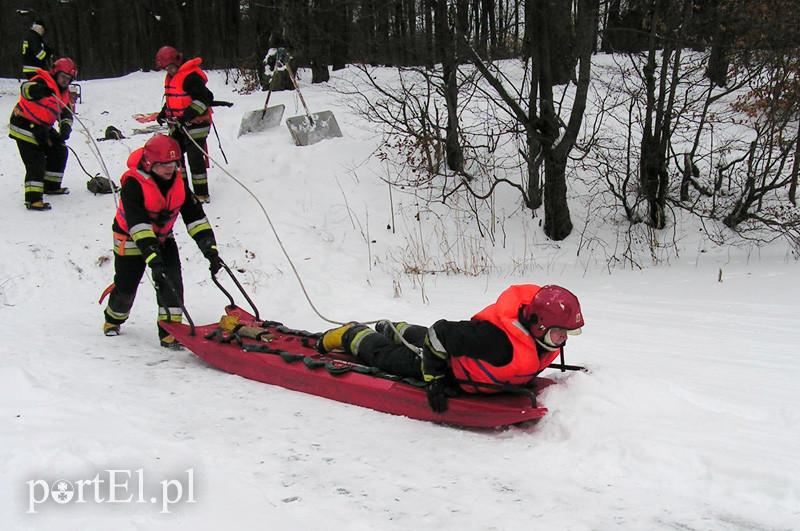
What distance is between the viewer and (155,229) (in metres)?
5.71

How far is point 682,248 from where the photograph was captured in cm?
916

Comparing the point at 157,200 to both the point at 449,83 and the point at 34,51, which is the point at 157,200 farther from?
the point at 449,83

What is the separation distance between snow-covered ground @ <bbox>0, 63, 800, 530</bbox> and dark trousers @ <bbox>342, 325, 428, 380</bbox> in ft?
→ 1.37

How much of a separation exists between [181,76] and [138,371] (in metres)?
4.94

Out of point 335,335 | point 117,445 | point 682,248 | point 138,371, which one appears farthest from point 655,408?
point 682,248

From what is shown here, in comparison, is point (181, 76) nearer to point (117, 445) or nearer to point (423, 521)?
point (117, 445)

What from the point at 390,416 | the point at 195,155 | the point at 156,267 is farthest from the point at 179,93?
the point at 390,416

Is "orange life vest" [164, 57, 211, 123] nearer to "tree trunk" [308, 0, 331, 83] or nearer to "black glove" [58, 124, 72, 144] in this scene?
"black glove" [58, 124, 72, 144]

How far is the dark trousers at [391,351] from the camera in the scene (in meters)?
4.55

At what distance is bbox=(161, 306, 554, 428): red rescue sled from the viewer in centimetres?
399

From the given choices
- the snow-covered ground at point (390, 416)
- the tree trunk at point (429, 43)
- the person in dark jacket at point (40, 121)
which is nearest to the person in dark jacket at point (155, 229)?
the snow-covered ground at point (390, 416)

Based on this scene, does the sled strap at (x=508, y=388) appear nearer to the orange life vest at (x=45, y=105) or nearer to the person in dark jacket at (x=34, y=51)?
the orange life vest at (x=45, y=105)

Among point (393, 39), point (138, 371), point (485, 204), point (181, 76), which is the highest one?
point (393, 39)

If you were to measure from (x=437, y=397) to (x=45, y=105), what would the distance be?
7555mm
